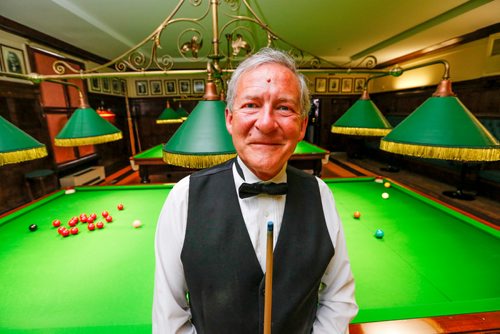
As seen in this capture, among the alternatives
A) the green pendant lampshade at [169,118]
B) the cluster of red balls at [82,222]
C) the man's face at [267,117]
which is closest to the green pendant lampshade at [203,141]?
the man's face at [267,117]

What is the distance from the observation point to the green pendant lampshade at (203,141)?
1178 millimetres

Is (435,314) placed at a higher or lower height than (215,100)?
lower

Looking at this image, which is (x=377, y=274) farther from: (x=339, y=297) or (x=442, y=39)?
(x=442, y=39)

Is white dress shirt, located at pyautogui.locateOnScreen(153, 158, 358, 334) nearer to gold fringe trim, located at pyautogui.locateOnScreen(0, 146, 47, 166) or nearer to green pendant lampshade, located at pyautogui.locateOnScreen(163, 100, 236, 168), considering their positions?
green pendant lampshade, located at pyautogui.locateOnScreen(163, 100, 236, 168)

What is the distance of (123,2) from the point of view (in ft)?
10.7

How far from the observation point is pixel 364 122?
2.01 meters

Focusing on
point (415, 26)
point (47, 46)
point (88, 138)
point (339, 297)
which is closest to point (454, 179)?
point (415, 26)

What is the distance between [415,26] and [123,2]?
486 cm

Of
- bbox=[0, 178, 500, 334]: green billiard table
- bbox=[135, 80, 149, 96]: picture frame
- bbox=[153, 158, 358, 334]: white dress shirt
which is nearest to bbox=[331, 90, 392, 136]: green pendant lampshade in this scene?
bbox=[0, 178, 500, 334]: green billiard table

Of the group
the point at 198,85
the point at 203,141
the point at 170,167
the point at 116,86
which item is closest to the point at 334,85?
the point at 198,85

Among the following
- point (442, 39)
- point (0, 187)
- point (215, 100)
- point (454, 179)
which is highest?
point (442, 39)

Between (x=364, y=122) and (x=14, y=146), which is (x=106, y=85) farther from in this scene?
(x=364, y=122)

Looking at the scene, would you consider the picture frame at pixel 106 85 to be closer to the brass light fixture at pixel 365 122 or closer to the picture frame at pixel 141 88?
the picture frame at pixel 141 88

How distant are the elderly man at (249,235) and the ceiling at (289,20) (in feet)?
7.23
